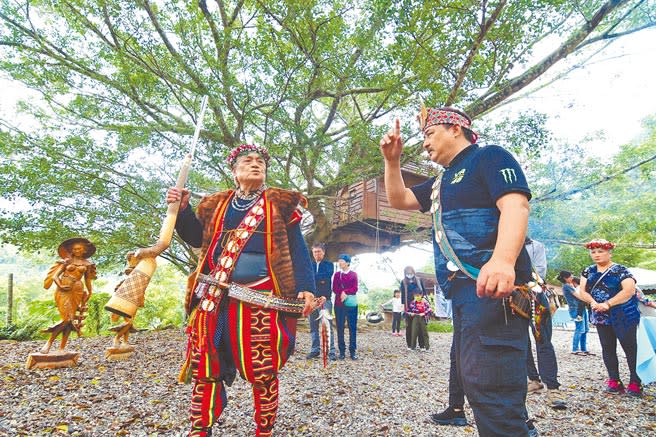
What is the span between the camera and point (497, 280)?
4.56 ft

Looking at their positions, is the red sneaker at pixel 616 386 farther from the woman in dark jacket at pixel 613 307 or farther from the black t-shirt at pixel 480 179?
the black t-shirt at pixel 480 179

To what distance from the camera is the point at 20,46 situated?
23.1 ft

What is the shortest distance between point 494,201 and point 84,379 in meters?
5.63

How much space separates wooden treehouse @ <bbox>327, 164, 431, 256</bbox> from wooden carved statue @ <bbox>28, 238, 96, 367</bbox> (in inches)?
290

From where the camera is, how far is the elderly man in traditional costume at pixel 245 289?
2.28 meters

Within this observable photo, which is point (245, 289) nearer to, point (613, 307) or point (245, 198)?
point (245, 198)

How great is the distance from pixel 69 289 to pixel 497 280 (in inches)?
252

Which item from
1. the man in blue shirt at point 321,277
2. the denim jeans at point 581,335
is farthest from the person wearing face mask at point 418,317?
the denim jeans at point 581,335

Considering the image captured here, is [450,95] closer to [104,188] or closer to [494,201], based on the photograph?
[494,201]

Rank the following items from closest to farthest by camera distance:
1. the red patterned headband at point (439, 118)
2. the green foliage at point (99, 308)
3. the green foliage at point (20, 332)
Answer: the red patterned headband at point (439, 118) → the green foliage at point (20, 332) → the green foliage at point (99, 308)

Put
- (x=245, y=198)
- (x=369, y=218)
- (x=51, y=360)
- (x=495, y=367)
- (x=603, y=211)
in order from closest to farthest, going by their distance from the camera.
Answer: (x=495, y=367), (x=245, y=198), (x=51, y=360), (x=369, y=218), (x=603, y=211)

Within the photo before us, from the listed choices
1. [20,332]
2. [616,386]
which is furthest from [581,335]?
[20,332]

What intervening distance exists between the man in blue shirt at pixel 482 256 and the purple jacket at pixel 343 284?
17.8ft

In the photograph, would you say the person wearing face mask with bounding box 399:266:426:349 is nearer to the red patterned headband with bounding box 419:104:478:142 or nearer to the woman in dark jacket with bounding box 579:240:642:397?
the woman in dark jacket with bounding box 579:240:642:397
